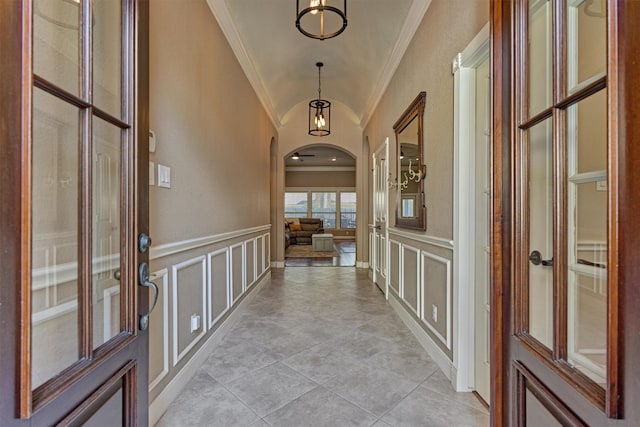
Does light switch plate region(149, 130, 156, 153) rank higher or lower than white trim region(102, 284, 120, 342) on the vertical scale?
higher

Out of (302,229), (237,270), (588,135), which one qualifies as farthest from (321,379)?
(302,229)

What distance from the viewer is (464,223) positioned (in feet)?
6.56

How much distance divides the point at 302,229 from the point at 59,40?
11.4 meters

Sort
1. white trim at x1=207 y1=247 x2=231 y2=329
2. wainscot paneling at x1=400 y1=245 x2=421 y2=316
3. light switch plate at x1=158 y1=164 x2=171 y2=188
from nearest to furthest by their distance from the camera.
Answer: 1. light switch plate at x1=158 y1=164 x2=171 y2=188
2. white trim at x1=207 y1=247 x2=231 y2=329
3. wainscot paneling at x1=400 y1=245 x2=421 y2=316

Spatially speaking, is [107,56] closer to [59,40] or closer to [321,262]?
[59,40]

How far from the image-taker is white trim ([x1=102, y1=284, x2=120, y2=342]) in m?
0.81

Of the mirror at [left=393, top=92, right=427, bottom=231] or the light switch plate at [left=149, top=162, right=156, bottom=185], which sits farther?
the mirror at [left=393, top=92, right=427, bottom=231]

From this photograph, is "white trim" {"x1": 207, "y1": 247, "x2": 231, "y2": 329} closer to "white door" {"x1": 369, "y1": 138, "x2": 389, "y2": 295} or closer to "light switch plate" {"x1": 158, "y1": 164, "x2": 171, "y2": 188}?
"light switch plate" {"x1": 158, "y1": 164, "x2": 171, "y2": 188}

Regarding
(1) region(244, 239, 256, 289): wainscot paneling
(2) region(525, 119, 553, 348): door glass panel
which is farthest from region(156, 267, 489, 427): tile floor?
(2) region(525, 119, 553, 348): door glass panel

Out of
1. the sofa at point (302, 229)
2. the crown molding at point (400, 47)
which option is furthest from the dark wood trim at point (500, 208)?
the sofa at point (302, 229)

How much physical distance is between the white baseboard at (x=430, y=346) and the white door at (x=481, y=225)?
16 cm

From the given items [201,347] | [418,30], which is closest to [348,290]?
[201,347]

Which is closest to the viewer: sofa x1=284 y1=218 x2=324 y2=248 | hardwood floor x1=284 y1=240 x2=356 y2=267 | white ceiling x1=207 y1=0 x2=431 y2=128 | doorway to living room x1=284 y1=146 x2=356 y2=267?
white ceiling x1=207 y1=0 x2=431 y2=128

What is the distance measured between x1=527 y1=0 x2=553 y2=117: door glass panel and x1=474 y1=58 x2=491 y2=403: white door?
1.15 m
